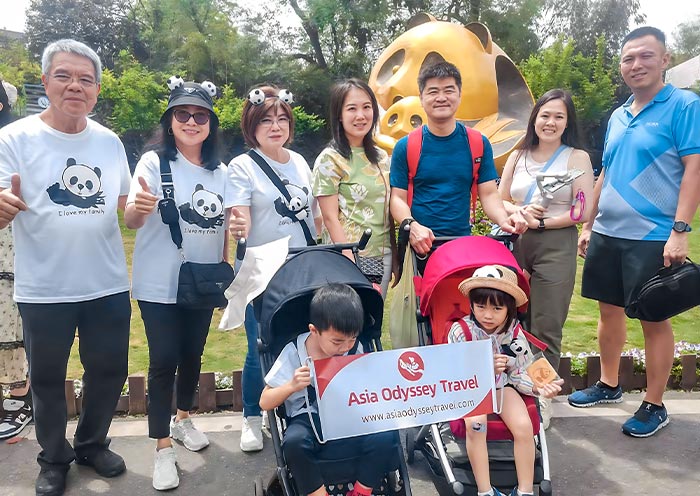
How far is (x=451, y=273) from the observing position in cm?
278

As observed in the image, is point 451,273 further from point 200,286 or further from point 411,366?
point 200,286

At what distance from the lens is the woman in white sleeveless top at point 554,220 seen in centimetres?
357

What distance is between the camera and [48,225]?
2771 mm

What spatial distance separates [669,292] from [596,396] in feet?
3.39

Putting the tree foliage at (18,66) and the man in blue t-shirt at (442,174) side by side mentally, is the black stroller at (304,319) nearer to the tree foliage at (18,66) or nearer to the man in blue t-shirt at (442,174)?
the man in blue t-shirt at (442,174)

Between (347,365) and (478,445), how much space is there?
69cm

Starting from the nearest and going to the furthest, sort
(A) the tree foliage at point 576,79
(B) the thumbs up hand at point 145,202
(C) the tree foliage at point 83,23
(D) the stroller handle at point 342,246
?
(B) the thumbs up hand at point 145,202
(D) the stroller handle at point 342,246
(A) the tree foliage at point 576,79
(C) the tree foliage at point 83,23

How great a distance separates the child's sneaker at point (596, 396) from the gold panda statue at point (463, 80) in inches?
252

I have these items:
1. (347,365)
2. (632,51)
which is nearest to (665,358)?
(632,51)

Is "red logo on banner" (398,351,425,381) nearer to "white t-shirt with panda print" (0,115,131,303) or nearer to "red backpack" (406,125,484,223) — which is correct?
"red backpack" (406,125,484,223)

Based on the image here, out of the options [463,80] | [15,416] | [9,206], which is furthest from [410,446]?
[463,80]

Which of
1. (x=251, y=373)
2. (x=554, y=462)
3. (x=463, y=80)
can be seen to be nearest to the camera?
(x=554, y=462)

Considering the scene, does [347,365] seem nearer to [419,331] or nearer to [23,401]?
[419,331]

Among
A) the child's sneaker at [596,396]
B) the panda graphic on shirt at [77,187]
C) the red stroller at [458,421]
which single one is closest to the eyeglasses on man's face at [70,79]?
the panda graphic on shirt at [77,187]
